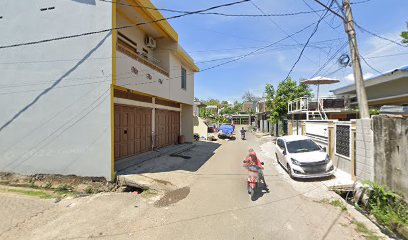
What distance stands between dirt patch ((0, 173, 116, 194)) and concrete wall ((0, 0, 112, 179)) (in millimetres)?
212

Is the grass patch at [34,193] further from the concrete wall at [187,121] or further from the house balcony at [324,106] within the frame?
the house balcony at [324,106]

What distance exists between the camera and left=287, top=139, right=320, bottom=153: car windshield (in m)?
9.33

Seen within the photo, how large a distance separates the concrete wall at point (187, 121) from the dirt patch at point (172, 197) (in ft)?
37.5

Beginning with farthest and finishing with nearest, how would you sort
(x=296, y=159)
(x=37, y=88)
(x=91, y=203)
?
(x=296, y=159), (x=37, y=88), (x=91, y=203)

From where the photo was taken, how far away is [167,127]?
51.8 ft

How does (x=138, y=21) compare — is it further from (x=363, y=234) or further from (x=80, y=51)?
(x=363, y=234)

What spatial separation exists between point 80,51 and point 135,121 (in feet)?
14.4

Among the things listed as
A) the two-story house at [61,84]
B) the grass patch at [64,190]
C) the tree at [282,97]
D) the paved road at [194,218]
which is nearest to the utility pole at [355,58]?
the paved road at [194,218]

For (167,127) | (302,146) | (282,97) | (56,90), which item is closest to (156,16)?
(56,90)

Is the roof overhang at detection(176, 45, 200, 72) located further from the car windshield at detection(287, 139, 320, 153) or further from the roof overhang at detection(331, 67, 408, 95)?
the roof overhang at detection(331, 67, 408, 95)

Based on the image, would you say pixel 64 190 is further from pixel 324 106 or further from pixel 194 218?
pixel 324 106

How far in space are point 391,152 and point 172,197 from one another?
6325 millimetres

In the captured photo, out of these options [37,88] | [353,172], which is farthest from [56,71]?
[353,172]

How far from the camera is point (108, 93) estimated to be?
296 inches
